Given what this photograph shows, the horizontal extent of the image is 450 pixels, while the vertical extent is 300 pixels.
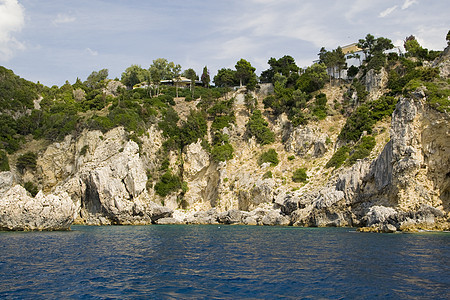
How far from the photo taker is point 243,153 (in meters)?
70.4

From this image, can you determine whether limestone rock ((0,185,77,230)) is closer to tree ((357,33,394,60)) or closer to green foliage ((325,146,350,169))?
green foliage ((325,146,350,169))

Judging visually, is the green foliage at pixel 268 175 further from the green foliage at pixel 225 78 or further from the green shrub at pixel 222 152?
the green foliage at pixel 225 78

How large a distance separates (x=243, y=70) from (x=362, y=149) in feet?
144

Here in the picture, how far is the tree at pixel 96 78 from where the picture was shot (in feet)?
325

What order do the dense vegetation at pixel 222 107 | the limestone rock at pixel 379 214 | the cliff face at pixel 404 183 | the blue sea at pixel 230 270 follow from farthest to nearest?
the dense vegetation at pixel 222 107
the limestone rock at pixel 379 214
the cliff face at pixel 404 183
the blue sea at pixel 230 270

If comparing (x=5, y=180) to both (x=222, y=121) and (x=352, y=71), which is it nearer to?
(x=222, y=121)

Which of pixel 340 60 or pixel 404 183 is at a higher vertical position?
pixel 340 60

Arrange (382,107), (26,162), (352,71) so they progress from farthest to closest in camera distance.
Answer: (352,71) < (382,107) < (26,162)

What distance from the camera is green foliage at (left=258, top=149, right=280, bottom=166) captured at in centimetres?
6475

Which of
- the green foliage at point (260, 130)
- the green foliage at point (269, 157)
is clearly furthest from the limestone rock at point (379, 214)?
the green foliage at point (260, 130)

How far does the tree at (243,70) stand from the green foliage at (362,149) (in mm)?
39269

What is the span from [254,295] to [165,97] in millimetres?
73621

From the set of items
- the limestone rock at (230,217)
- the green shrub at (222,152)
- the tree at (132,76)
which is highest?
the tree at (132,76)

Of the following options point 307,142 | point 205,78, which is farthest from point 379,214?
point 205,78
